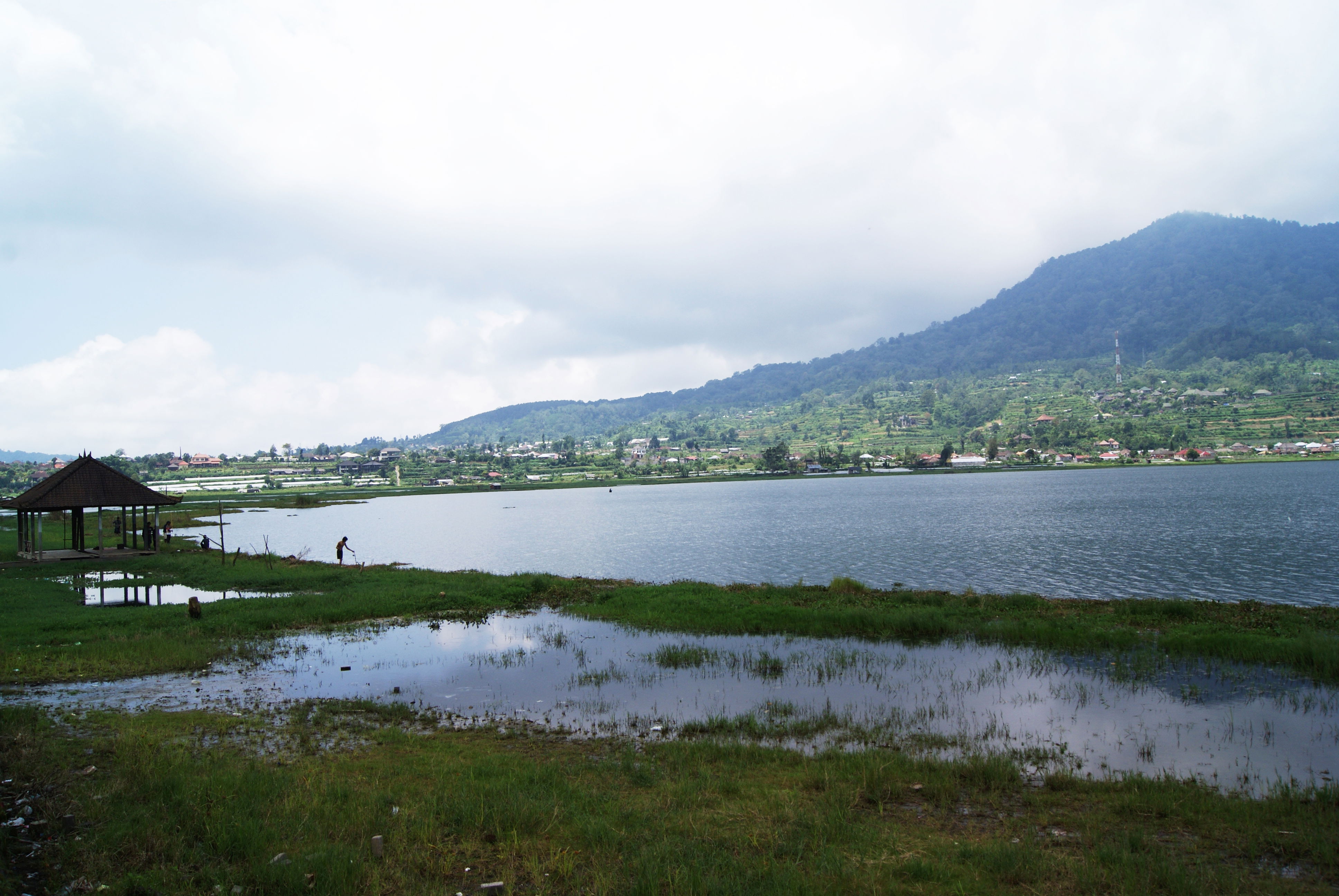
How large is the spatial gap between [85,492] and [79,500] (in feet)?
2.42

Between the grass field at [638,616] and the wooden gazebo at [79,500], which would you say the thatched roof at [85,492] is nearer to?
the wooden gazebo at [79,500]

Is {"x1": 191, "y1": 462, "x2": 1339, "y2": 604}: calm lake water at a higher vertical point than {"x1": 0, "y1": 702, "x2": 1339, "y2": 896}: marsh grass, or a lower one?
lower

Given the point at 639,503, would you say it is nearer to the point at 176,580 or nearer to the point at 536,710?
the point at 176,580

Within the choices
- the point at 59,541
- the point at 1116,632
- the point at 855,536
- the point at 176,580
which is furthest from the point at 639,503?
the point at 1116,632

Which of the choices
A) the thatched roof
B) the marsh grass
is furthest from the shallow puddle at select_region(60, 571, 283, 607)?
the marsh grass

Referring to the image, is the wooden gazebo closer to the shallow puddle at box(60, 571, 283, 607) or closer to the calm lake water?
the shallow puddle at box(60, 571, 283, 607)

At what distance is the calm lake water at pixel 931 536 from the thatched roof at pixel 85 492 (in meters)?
16.2

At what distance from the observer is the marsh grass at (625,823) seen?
6984 millimetres

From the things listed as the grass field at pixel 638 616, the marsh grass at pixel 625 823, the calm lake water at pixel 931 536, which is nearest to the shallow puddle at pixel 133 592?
the grass field at pixel 638 616

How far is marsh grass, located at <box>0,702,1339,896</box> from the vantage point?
6.98m

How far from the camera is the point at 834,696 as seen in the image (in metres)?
15.3

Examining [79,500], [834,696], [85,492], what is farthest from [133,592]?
[834,696]

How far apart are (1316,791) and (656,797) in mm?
8912

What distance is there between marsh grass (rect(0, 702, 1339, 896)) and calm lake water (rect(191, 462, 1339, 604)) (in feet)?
73.0
